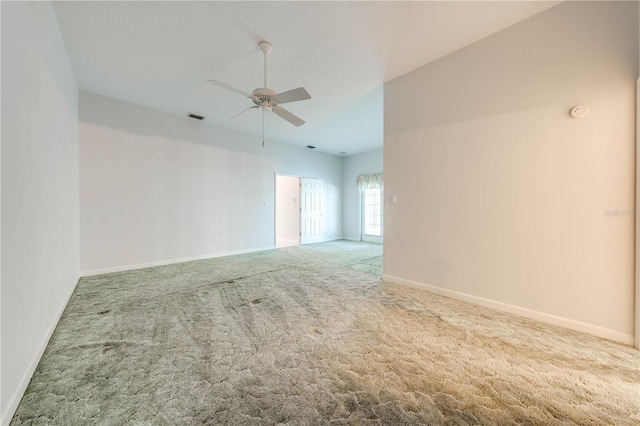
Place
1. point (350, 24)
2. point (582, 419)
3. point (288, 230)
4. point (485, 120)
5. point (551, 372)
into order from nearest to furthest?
point (582, 419) < point (551, 372) < point (350, 24) < point (485, 120) < point (288, 230)

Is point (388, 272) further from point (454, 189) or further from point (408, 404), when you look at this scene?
point (408, 404)

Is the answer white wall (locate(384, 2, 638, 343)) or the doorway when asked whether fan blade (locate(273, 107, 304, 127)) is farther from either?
the doorway

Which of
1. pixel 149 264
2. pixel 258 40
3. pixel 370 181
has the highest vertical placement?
pixel 258 40

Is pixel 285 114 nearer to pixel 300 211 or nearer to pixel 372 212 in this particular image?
pixel 300 211

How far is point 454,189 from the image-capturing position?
2873 mm

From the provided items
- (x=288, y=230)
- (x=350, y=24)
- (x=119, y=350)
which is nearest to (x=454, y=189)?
(x=350, y=24)

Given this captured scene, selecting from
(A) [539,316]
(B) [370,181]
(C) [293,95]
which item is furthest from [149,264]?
(B) [370,181]

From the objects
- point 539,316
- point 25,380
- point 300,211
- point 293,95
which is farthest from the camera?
point 300,211

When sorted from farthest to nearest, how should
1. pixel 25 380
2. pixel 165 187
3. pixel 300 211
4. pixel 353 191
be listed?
pixel 353 191 < pixel 300 211 < pixel 165 187 < pixel 25 380

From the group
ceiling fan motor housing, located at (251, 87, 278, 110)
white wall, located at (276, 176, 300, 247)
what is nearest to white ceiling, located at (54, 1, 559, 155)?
ceiling fan motor housing, located at (251, 87, 278, 110)

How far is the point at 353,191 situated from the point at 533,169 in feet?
19.0

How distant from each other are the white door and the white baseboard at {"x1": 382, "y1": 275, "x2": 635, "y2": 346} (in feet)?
14.2

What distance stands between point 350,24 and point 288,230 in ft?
19.6

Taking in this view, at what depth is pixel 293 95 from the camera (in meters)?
2.59
